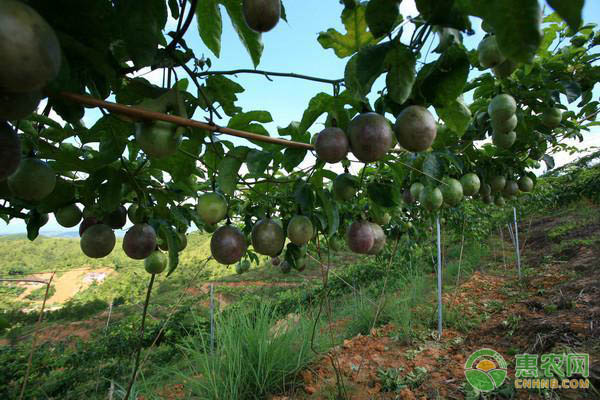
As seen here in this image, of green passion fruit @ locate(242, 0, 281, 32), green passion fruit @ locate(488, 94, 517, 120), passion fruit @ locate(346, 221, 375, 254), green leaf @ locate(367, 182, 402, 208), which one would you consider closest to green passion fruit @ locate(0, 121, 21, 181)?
green passion fruit @ locate(242, 0, 281, 32)

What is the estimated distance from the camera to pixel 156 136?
0.73 meters

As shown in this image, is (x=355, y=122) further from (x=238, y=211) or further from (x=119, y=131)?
(x=238, y=211)

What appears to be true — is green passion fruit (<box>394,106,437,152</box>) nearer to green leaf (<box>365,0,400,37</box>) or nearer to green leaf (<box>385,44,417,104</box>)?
green leaf (<box>385,44,417,104</box>)

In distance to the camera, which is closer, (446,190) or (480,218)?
(446,190)

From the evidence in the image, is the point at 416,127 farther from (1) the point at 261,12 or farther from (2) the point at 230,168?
(2) the point at 230,168

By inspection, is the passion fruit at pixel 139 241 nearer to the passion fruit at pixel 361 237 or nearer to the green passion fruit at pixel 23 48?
the green passion fruit at pixel 23 48

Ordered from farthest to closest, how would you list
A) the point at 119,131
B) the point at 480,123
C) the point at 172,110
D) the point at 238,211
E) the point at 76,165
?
the point at 238,211 < the point at 480,123 < the point at 76,165 < the point at 119,131 < the point at 172,110

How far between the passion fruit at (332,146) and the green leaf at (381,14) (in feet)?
1.05

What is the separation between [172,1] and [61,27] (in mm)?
424

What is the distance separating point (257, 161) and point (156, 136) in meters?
0.33

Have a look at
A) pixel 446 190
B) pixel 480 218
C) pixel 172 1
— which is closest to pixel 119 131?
pixel 172 1

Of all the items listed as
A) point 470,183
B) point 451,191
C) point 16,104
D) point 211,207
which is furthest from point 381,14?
point 470,183

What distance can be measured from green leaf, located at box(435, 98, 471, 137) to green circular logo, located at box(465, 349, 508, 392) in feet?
8.90

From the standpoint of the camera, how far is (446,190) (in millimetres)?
1771
